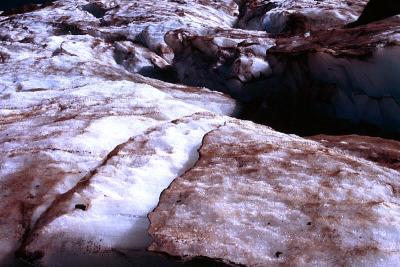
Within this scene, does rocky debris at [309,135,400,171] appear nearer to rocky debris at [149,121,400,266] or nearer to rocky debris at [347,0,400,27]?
rocky debris at [149,121,400,266]

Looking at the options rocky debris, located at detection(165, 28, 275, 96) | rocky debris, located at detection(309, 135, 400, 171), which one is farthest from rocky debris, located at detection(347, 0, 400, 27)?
rocky debris, located at detection(309, 135, 400, 171)

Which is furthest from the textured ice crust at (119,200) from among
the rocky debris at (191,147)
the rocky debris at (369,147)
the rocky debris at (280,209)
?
the rocky debris at (369,147)

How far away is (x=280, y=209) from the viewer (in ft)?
17.0

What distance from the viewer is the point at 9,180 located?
600cm

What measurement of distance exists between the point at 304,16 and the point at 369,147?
934cm

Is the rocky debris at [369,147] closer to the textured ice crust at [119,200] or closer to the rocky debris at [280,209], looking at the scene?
the rocky debris at [280,209]

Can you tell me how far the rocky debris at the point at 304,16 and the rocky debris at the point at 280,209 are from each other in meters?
8.41

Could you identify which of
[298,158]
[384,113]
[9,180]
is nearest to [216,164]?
[298,158]

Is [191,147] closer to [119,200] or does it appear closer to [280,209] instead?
[119,200]

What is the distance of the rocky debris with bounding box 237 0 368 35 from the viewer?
15297 millimetres

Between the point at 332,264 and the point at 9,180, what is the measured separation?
3928mm

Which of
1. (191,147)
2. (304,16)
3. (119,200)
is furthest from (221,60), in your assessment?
(119,200)

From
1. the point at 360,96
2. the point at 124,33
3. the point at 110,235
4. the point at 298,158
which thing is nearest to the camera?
the point at 110,235

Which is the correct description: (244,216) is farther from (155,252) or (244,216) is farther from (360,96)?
(360,96)
